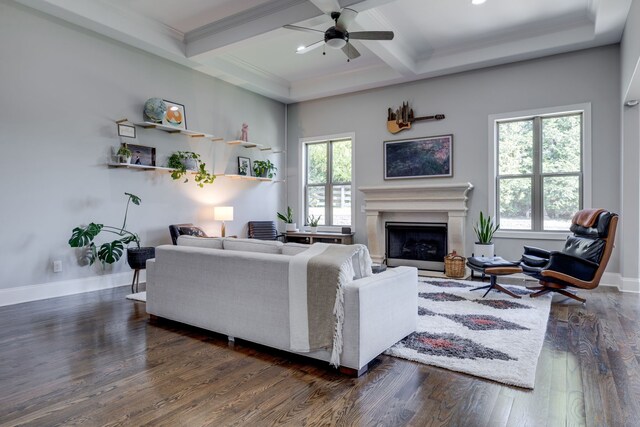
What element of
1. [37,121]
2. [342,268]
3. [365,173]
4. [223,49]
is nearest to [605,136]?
[365,173]

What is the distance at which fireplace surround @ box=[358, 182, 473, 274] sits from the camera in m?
6.04

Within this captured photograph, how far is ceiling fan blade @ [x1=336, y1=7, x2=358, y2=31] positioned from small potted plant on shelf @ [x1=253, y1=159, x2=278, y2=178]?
11.9 ft

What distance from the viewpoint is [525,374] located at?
2.34 m

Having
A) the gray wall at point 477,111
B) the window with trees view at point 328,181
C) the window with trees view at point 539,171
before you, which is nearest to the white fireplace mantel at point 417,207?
the gray wall at point 477,111

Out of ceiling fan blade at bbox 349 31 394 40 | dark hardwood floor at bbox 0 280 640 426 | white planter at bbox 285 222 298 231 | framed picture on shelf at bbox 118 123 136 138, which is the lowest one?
dark hardwood floor at bbox 0 280 640 426

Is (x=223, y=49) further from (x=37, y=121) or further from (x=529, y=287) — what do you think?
(x=529, y=287)

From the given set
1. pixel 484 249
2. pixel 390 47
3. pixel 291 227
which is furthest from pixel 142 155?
pixel 484 249

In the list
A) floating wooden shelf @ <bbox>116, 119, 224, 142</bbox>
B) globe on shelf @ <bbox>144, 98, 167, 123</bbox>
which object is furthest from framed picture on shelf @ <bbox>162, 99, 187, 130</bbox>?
globe on shelf @ <bbox>144, 98, 167, 123</bbox>

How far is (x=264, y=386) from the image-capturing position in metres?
2.24

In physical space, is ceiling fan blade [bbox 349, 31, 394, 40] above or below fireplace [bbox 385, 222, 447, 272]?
above

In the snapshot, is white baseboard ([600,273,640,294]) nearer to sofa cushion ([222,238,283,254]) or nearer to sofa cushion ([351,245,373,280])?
sofa cushion ([351,245,373,280])

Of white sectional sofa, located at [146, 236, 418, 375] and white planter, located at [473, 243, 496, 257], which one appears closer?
white sectional sofa, located at [146, 236, 418, 375]

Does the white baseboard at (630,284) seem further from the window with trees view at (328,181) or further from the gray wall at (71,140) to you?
the gray wall at (71,140)

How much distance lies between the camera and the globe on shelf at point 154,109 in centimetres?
530
